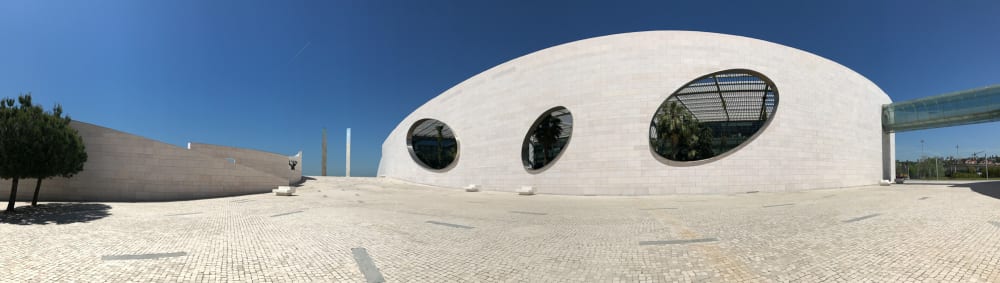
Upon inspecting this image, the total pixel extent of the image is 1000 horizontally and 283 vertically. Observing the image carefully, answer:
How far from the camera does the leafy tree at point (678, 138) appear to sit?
21594mm

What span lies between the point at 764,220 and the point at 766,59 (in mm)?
16660

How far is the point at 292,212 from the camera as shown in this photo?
40.7ft

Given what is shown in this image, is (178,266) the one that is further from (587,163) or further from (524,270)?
(587,163)

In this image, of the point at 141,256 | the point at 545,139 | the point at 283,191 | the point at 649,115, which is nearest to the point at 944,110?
the point at 649,115

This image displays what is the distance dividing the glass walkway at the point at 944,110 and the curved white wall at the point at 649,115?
4.49m

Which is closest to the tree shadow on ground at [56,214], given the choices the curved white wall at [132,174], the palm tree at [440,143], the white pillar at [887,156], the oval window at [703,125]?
the curved white wall at [132,174]

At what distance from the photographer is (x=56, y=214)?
38.0 ft

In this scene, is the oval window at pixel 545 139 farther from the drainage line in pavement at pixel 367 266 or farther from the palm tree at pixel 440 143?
the drainage line in pavement at pixel 367 266

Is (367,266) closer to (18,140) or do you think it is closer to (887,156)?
(18,140)

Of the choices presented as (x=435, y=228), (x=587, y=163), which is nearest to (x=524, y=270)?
(x=435, y=228)

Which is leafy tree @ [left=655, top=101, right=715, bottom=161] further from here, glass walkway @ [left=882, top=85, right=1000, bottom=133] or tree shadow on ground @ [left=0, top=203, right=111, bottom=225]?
tree shadow on ground @ [left=0, top=203, right=111, bottom=225]

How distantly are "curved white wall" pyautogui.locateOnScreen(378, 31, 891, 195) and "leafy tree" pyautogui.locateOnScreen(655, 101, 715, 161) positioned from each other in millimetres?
1335

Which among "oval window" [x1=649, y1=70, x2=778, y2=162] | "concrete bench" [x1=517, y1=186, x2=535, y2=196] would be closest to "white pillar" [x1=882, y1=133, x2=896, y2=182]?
"oval window" [x1=649, y1=70, x2=778, y2=162]

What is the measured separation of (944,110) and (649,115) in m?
22.0
